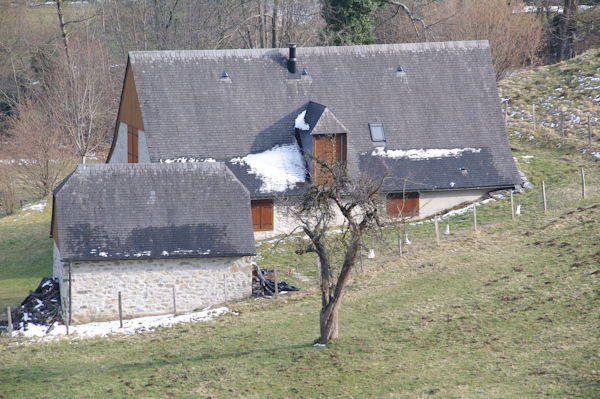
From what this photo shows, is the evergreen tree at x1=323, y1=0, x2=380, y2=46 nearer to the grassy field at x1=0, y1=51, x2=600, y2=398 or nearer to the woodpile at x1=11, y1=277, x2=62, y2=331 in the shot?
the grassy field at x1=0, y1=51, x2=600, y2=398

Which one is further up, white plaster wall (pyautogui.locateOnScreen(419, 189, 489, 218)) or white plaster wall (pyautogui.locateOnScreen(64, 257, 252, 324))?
white plaster wall (pyautogui.locateOnScreen(419, 189, 489, 218))

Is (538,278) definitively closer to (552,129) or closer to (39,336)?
(39,336)

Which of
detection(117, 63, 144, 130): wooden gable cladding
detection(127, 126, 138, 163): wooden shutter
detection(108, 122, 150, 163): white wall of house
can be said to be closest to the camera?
detection(108, 122, 150, 163): white wall of house

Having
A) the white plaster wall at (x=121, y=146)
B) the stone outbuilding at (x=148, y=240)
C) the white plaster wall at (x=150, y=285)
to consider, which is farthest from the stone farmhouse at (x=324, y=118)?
the white plaster wall at (x=150, y=285)

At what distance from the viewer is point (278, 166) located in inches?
1478

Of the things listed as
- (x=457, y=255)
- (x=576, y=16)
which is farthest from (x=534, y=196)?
(x=576, y=16)

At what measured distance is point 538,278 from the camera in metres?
27.6

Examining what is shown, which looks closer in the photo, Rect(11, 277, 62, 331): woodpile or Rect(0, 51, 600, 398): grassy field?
Rect(0, 51, 600, 398): grassy field

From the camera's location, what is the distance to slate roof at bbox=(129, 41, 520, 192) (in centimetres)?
3816

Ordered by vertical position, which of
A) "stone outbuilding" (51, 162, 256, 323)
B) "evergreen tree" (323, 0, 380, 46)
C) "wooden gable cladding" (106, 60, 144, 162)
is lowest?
"stone outbuilding" (51, 162, 256, 323)

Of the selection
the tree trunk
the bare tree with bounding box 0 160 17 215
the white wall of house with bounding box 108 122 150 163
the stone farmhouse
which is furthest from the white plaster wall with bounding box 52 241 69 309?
the bare tree with bounding box 0 160 17 215

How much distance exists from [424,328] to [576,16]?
4142 centimetres

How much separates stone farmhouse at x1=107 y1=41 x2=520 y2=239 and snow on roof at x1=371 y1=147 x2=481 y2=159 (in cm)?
5

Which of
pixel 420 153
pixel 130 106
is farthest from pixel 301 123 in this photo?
pixel 130 106
